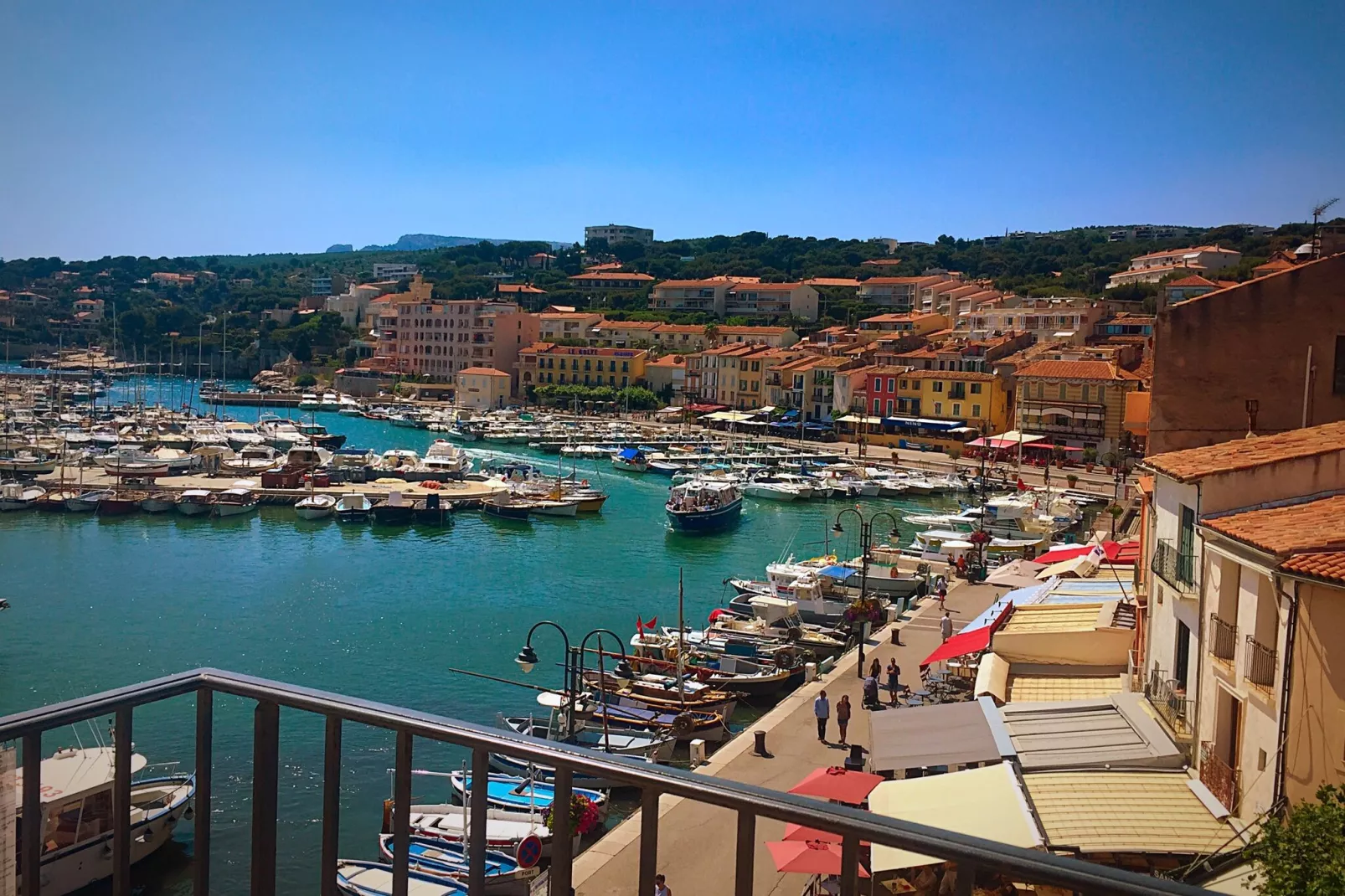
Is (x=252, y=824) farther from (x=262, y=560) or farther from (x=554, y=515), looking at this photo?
(x=554, y=515)

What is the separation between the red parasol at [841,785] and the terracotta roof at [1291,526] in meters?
3.33

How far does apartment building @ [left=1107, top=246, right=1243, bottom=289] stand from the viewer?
6688cm

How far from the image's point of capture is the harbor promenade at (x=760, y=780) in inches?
269

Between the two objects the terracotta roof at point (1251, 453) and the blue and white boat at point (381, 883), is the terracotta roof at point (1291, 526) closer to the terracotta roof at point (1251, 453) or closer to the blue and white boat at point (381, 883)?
the terracotta roof at point (1251, 453)

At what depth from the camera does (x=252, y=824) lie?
219 centimetres

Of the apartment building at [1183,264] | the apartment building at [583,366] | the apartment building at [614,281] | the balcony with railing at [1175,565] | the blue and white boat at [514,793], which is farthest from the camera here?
the apartment building at [614,281]

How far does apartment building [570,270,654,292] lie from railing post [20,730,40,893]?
93609 mm

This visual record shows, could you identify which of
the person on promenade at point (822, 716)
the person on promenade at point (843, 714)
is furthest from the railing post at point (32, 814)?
the person on promenade at point (822, 716)

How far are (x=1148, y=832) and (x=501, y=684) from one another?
11477 mm

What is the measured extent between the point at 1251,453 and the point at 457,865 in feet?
19.9

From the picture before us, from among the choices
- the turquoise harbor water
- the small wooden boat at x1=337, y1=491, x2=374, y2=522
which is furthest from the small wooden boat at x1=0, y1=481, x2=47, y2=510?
the small wooden boat at x1=337, y1=491, x2=374, y2=522

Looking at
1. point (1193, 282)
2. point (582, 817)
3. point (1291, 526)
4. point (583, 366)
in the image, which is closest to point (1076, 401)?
point (1193, 282)

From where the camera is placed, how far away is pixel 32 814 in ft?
6.57

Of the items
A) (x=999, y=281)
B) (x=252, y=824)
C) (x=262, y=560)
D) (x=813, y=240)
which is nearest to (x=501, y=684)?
(x=262, y=560)
